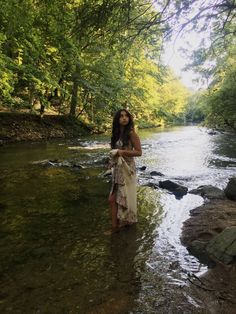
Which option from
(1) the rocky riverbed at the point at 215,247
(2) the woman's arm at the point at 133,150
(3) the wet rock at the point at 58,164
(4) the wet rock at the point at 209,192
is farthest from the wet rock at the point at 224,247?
(3) the wet rock at the point at 58,164

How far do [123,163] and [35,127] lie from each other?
21579 mm

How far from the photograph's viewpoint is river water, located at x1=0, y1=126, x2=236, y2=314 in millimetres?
3936

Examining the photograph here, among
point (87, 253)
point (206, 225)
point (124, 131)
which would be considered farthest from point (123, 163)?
point (206, 225)

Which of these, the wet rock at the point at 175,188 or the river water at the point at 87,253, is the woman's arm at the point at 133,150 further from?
the wet rock at the point at 175,188

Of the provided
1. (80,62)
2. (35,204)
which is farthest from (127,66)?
(35,204)

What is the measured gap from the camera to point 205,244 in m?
5.48

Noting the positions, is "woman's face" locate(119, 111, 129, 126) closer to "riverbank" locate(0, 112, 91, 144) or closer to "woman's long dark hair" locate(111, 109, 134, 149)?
"woman's long dark hair" locate(111, 109, 134, 149)

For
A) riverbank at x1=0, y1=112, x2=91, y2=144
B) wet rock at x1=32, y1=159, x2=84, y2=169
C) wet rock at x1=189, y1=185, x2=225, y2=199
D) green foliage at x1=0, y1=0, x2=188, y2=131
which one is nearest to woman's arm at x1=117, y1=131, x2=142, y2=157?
green foliage at x1=0, y1=0, x2=188, y2=131

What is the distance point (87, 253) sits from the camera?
534 cm

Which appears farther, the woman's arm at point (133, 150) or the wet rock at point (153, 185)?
the wet rock at point (153, 185)

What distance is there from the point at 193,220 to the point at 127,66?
28.2 metres

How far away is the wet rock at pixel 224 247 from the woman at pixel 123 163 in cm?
164

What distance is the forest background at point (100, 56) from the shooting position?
19.5ft

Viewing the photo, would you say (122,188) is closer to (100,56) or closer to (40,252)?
(40,252)
